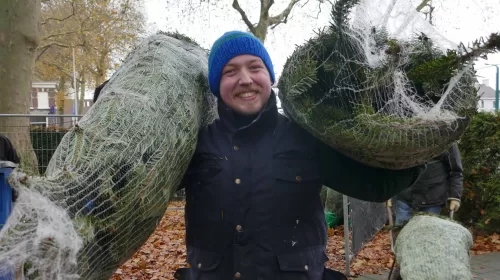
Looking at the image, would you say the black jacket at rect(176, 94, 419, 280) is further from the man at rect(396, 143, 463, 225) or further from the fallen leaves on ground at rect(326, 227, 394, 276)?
the fallen leaves on ground at rect(326, 227, 394, 276)

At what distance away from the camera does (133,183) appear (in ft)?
4.20

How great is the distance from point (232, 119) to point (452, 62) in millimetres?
834

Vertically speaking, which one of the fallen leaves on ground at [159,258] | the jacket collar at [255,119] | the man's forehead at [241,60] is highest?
the man's forehead at [241,60]

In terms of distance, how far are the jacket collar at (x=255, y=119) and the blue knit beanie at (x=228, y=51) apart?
0.34ft

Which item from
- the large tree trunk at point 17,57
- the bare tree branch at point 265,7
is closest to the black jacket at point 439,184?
the large tree trunk at point 17,57

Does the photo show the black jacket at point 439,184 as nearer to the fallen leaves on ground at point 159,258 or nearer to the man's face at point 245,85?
the fallen leaves on ground at point 159,258

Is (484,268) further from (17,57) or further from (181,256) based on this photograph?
(17,57)

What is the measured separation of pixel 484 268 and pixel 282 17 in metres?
12.1

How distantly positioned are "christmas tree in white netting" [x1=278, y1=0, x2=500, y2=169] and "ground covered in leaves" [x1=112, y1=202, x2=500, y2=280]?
3608mm

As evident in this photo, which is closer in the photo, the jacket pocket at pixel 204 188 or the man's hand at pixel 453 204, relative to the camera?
the jacket pocket at pixel 204 188

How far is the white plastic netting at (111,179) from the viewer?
102 centimetres

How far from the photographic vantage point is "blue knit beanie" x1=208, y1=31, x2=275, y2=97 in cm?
176

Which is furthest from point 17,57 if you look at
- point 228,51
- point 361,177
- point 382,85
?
point 382,85

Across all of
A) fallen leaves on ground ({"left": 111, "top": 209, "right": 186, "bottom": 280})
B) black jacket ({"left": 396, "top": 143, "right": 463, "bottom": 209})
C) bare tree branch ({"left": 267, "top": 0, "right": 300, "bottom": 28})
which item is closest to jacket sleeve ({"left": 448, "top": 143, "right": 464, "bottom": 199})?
black jacket ({"left": 396, "top": 143, "right": 463, "bottom": 209})
